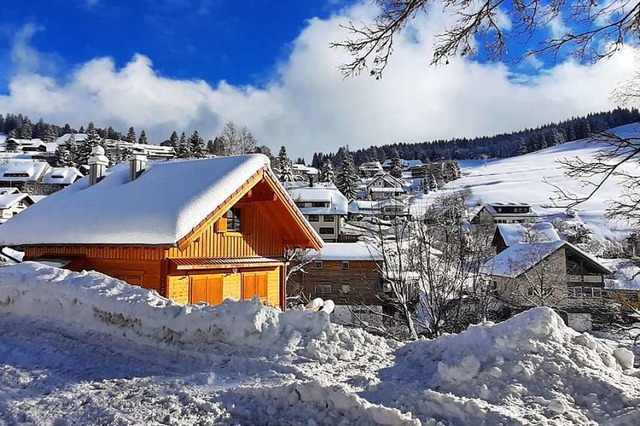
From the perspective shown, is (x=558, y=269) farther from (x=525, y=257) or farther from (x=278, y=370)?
(x=278, y=370)

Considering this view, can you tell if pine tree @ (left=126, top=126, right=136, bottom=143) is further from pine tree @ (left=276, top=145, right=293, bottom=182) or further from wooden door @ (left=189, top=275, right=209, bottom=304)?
wooden door @ (left=189, top=275, right=209, bottom=304)

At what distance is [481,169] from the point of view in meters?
136

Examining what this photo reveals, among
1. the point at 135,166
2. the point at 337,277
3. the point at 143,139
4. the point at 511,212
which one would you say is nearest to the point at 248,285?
the point at 135,166

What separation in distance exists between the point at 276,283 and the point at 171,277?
4.65 m

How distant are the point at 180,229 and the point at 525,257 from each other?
2831cm

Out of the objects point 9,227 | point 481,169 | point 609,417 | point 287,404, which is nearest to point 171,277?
point 9,227

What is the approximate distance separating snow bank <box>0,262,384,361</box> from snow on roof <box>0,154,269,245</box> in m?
3.63

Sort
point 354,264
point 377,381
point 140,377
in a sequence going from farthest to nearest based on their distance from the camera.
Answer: point 354,264 < point 140,377 < point 377,381

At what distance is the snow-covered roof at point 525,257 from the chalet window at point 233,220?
71.5 feet

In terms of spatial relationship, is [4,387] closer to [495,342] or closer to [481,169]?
[495,342]

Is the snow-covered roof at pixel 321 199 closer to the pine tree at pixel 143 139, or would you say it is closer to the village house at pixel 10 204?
the village house at pixel 10 204

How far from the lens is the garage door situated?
1377cm

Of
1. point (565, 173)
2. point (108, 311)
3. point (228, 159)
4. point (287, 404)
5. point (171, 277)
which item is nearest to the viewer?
point (287, 404)

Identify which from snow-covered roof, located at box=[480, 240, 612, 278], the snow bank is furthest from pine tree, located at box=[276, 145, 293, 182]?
the snow bank
